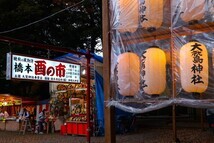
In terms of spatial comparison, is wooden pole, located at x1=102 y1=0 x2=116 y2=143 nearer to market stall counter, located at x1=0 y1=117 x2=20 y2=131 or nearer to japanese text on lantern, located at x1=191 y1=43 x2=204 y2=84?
japanese text on lantern, located at x1=191 y1=43 x2=204 y2=84

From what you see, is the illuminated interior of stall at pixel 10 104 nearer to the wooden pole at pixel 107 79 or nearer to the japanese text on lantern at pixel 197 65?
the wooden pole at pixel 107 79

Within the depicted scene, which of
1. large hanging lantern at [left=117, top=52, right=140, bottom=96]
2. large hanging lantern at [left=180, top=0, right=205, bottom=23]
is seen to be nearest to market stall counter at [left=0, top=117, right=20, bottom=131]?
large hanging lantern at [left=117, top=52, right=140, bottom=96]

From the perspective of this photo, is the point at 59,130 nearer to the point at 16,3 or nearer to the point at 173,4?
the point at 16,3

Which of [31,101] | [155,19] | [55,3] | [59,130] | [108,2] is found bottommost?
[59,130]

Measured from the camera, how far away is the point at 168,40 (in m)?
8.05

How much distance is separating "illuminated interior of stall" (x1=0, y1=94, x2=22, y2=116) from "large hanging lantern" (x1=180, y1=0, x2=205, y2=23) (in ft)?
69.2

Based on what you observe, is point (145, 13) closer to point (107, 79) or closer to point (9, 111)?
point (107, 79)

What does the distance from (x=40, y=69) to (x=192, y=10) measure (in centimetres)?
702

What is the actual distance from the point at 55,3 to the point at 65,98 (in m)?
7.99

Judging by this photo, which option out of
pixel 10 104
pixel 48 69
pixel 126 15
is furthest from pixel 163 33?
pixel 10 104

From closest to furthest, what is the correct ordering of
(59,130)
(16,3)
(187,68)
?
(187,68)
(59,130)
(16,3)

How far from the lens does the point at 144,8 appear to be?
798 cm

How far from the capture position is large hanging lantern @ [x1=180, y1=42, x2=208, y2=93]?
7.18 metres

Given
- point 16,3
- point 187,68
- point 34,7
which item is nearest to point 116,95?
point 187,68
